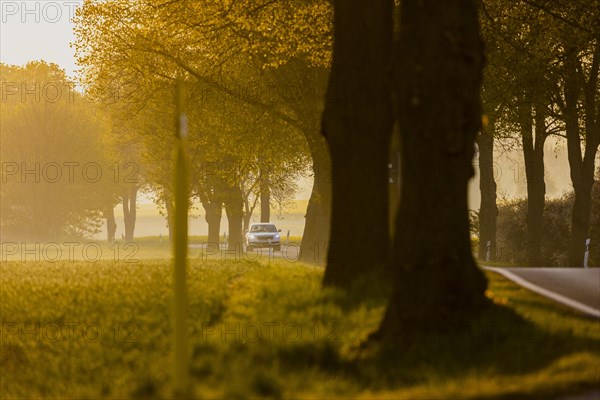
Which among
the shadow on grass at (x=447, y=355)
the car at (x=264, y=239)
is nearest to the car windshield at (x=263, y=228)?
the car at (x=264, y=239)

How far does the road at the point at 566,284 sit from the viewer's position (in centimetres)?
1400

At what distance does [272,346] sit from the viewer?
11.0 m

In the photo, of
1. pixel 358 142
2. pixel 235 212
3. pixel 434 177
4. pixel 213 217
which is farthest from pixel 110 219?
pixel 434 177

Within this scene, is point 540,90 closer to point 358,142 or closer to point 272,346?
point 358,142

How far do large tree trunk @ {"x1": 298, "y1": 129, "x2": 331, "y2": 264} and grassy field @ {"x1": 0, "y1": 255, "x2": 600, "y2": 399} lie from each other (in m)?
12.9

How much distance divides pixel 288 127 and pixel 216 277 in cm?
1581

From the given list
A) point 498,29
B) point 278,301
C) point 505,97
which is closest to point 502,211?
point 505,97

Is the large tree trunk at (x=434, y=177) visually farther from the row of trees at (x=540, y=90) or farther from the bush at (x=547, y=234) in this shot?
the bush at (x=547, y=234)

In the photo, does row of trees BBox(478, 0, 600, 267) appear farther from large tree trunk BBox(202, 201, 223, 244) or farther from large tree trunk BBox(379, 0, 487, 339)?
large tree trunk BBox(202, 201, 223, 244)

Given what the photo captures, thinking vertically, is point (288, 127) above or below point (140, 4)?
below

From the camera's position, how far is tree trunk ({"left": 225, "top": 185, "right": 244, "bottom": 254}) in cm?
4872

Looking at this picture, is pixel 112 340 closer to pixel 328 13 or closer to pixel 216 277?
pixel 216 277

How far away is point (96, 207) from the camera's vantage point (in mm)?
72188

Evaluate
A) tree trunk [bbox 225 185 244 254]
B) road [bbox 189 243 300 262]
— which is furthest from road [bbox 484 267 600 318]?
tree trunk [bbox 225 185 244 254]
